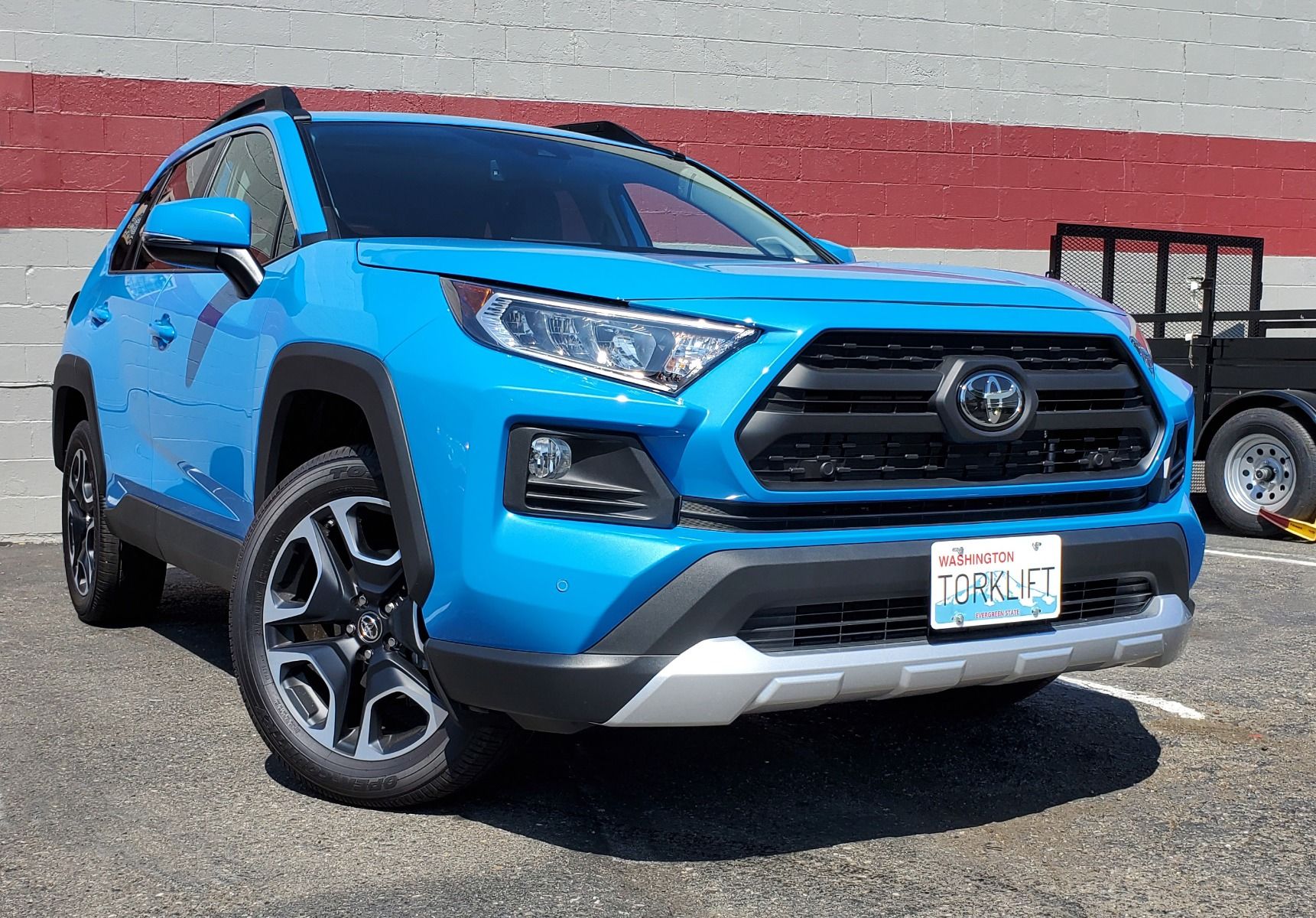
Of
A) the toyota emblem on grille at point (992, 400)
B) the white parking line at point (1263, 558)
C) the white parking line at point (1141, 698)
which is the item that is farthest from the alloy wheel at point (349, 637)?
the white parking line at point (1263, 558)

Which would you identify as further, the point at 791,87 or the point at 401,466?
the point at 791,87

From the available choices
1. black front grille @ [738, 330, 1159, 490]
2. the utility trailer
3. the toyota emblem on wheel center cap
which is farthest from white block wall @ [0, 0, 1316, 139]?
black front grille @ [738, 330, 1159, 490]

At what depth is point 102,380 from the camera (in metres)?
5.06

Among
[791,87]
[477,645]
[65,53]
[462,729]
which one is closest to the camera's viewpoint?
[477,645]

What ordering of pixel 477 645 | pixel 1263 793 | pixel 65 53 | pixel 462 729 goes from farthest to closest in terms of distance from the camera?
pixel 65 53 → pixel 1263 793 → pixel 462 729 → pixel 477 645

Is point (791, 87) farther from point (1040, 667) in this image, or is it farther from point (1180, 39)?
point (1040, 667)

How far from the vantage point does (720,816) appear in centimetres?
334

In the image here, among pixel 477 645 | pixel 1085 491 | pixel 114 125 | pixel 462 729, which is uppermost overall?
pixel 114 125

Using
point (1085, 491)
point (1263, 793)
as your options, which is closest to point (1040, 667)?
point (1085, 491)

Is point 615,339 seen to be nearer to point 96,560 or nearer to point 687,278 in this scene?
point 687,278

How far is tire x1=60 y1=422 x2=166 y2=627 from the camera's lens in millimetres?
5258

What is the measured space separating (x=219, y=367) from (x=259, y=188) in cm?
63

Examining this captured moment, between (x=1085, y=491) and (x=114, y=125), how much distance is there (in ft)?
23.8

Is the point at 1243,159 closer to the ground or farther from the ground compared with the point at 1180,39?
closer to the ground
